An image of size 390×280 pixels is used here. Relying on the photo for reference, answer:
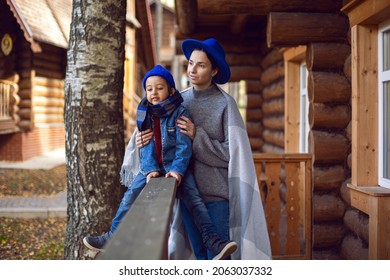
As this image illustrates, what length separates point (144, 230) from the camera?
1482 millimetres

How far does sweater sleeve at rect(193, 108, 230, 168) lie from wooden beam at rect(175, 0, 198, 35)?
11.1ft

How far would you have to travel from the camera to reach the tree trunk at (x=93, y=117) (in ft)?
10.1

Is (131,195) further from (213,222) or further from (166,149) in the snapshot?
(213,222)

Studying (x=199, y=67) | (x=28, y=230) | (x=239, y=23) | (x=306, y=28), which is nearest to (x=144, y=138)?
(x=199, y=67)

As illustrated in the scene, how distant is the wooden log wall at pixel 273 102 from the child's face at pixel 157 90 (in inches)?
158

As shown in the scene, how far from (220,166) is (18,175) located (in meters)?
3.05

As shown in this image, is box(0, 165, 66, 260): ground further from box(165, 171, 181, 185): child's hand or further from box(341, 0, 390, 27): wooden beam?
box(341, 0, 390, 27): wooden beam

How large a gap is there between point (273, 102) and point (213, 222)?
4.58m

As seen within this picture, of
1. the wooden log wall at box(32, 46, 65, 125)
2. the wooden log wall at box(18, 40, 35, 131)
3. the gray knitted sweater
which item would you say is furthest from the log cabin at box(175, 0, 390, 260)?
the wooden log wall at box(32, 46, 65, 125)

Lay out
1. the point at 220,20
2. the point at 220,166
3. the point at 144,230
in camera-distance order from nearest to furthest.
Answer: the point at 144,230 → the point at 220,166 → the point at 220,20

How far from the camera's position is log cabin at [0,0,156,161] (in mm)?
5762

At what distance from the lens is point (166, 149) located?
2.35m
